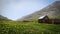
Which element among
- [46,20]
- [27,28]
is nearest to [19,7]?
[27,28]

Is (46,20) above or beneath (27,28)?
above

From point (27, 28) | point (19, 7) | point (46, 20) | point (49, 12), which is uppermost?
point (19, 7)

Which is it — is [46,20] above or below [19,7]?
below

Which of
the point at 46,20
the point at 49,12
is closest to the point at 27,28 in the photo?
the point at 46,20

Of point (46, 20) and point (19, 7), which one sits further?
point (19, 7)

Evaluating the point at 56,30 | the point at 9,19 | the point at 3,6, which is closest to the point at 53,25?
the point at 56,30

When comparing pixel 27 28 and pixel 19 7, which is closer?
pixel 27 28

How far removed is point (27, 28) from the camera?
3.25m

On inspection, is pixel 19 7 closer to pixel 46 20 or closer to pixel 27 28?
pixel 27 28

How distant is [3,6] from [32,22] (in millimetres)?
728

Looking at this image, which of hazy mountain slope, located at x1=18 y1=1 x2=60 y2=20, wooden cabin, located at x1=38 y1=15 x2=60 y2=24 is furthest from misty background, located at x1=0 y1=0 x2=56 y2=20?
wooden cabin, located at x1=38 y1=15 x2=60 y2=24

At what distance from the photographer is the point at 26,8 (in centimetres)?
334

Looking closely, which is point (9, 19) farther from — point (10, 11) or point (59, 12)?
point (59, 12)

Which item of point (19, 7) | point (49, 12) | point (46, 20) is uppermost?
point (19, 7)
